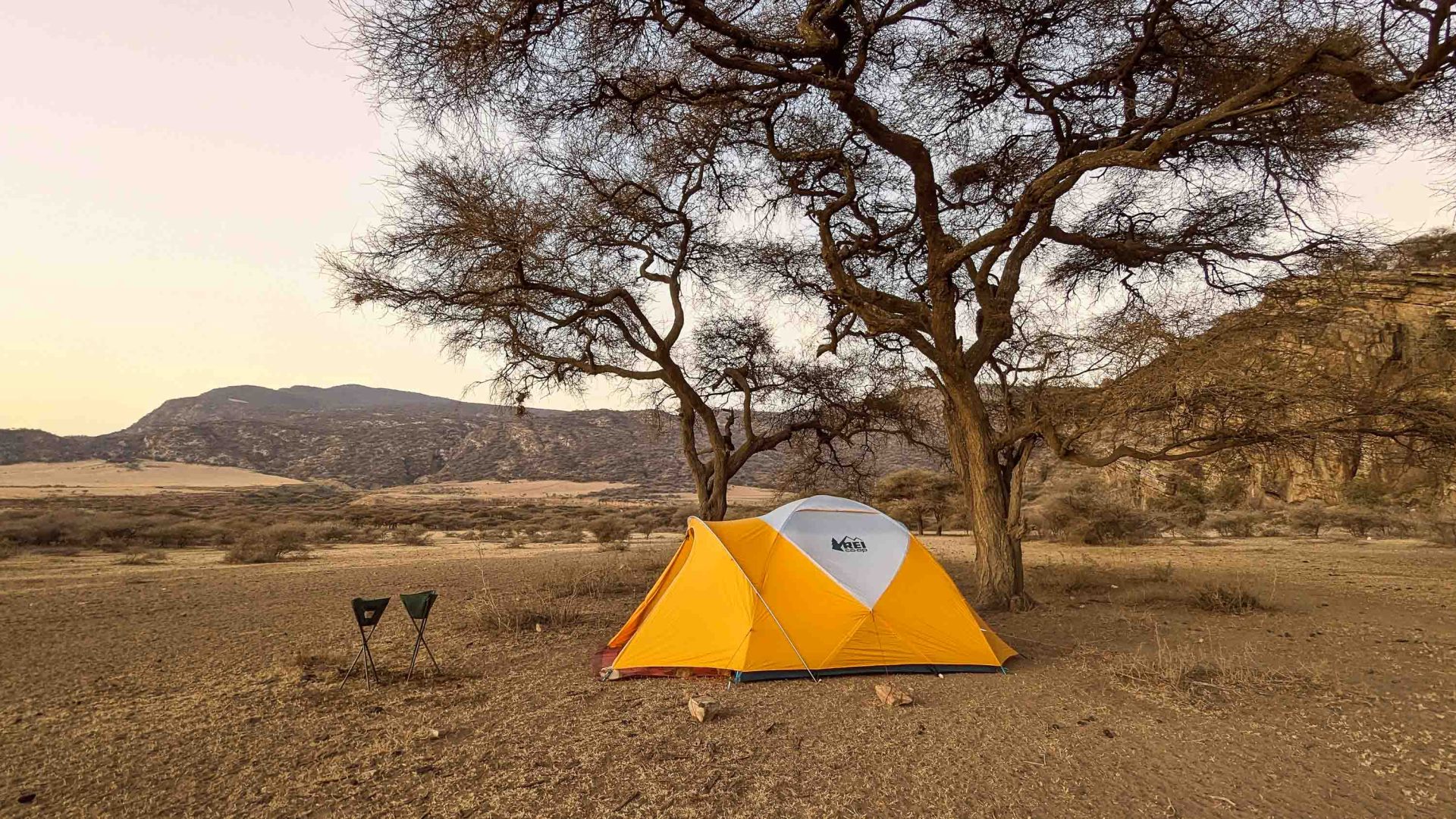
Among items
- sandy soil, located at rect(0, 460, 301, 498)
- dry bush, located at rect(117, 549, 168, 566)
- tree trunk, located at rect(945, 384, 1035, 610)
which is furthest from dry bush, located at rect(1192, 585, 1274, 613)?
sandy soil, located at rect(0, 460, 301, 498)

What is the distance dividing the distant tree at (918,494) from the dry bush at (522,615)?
62.3 ft

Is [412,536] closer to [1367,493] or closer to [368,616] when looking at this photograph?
[368,616]

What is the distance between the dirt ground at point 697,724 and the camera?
3.57m

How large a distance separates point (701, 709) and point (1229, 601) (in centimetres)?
792

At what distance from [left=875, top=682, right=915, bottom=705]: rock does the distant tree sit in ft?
69.6

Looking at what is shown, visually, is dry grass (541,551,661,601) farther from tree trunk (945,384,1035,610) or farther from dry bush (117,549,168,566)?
dry bush (117,549,168,566)

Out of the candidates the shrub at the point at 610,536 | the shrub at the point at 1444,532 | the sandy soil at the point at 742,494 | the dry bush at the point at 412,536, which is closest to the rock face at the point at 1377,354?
the shrub at the point at 1444,532

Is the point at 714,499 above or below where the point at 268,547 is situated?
above

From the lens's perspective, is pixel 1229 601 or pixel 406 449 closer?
pixel 1229 601

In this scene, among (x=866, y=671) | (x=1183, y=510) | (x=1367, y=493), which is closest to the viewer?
(x=866, y=671)

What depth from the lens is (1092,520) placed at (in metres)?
21.2

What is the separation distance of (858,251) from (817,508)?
5824 millimetres

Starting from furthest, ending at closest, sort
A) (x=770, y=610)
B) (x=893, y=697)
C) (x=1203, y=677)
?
1. (x=770, y=610)
2. (x=1203, y=677)
3. (x=893, y=697)

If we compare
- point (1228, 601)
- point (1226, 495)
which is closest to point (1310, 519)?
point (1226, 495)
